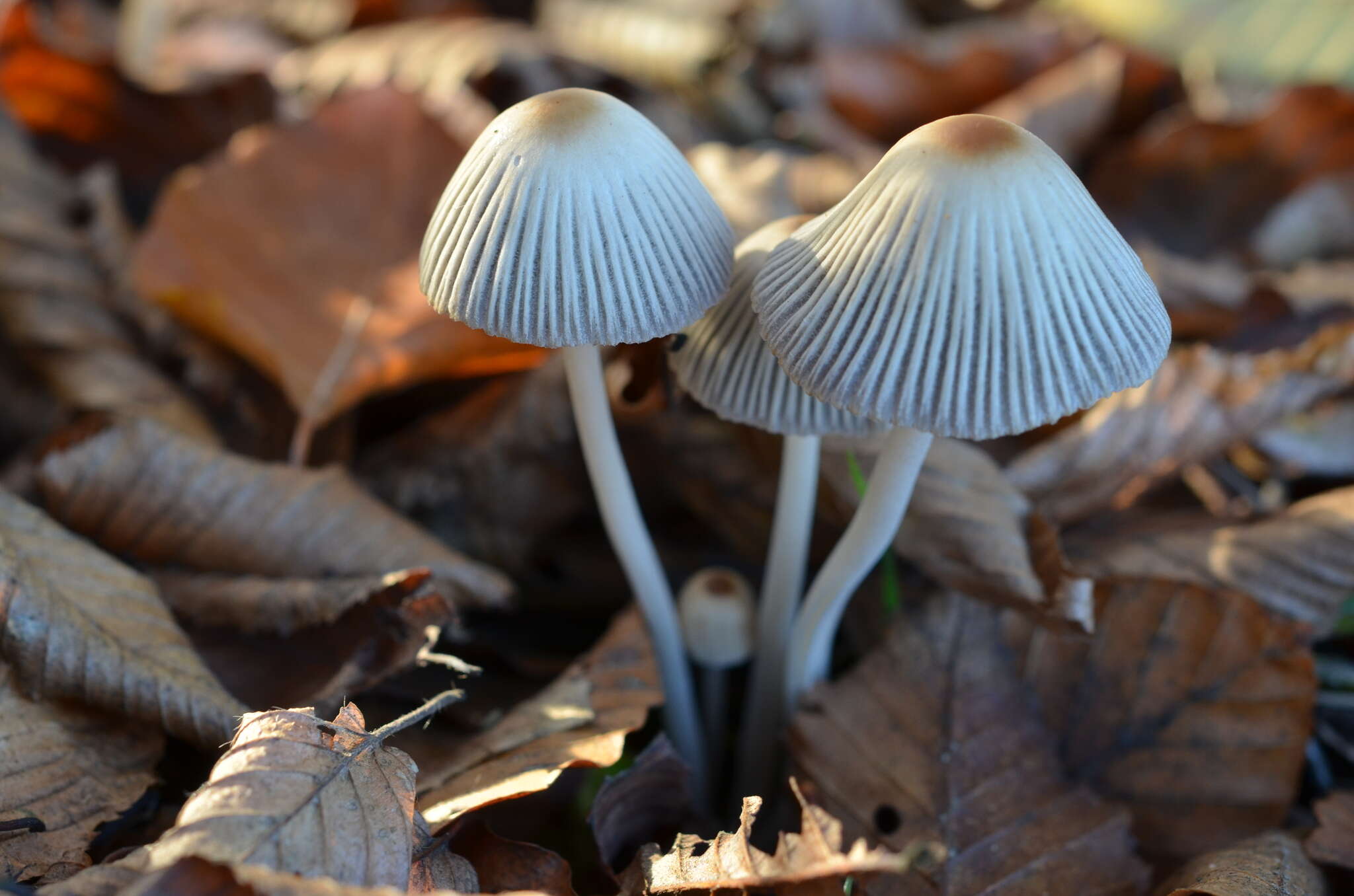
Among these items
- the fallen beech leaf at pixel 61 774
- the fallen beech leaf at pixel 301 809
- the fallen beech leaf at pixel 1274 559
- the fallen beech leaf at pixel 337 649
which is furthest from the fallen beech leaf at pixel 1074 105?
the fallen beech leaf at pixel 61 774

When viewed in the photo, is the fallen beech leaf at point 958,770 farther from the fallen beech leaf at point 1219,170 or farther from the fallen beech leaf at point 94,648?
the fallen beech leaf at point 1219,170

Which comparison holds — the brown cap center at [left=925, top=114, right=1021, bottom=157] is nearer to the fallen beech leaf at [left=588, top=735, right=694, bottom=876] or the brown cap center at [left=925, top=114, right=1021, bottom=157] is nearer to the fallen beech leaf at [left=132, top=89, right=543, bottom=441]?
the fallen beech leaf at [left=588, top=735, right=694, bottom=876]

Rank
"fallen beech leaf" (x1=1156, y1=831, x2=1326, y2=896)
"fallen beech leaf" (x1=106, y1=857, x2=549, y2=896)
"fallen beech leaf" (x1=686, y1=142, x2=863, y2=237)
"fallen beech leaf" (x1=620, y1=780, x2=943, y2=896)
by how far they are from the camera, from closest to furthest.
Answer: "fallen beech leaf" (x1=106, y1=857, x2=549, y2=896)
"fallen beech leaf" (x1=620, y1=780, x2=943, y2=896)
"fallen beech leaf" (x1=1156, y1=831, x2=1326, y2=896)
"fallen beech leaf" (x1=686, y1=142, x2=863, y2=237)

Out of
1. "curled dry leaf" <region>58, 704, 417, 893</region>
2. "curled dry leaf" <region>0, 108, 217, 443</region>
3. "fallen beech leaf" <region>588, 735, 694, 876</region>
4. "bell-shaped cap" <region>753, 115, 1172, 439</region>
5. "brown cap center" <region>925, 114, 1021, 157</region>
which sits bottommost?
"fallen beech leaf" <region>588, 735, 694, 876</region>

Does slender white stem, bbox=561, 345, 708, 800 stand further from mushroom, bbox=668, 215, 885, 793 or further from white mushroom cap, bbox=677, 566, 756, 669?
mushroom, bbox=668, 215, 885, 793

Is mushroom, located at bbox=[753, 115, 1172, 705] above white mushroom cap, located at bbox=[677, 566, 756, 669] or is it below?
above

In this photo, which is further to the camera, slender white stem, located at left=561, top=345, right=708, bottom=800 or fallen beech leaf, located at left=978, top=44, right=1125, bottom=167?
fallen beech leaf, located at left=978, top=44, right=1125, bottom=167

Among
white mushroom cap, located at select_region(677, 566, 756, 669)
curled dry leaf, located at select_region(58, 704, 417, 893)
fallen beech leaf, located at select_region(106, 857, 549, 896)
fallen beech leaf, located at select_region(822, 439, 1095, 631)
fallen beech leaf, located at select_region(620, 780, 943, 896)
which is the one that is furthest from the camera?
white mushroom cap, located at select_region(677, 566, 756, 669)

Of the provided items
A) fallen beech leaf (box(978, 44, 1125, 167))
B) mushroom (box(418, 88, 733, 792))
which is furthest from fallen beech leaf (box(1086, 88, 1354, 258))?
mushroom (box(418, 88, 733, 792))
